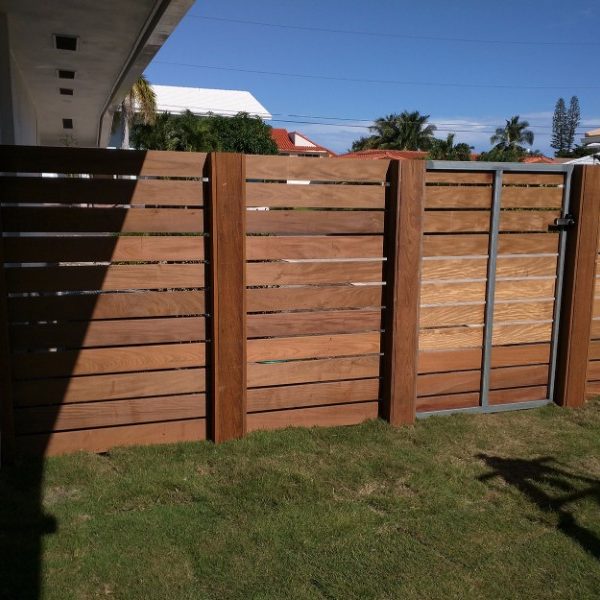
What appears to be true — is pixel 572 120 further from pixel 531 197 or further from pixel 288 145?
pixel 531 197

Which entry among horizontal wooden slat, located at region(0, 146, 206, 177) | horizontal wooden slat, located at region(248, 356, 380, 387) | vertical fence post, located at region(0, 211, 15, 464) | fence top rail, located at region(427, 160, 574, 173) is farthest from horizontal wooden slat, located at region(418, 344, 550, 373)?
vertical fence post, located at region(0, 211, 15, 464)

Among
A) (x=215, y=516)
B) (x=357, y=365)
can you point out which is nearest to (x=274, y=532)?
(x=215, y=516)

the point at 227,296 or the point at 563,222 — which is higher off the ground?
the point at 563,222

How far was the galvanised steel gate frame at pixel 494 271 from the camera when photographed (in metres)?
4.86

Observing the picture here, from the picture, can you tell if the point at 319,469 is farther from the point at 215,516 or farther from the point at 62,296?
the point at 62,296

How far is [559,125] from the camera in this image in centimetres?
10688

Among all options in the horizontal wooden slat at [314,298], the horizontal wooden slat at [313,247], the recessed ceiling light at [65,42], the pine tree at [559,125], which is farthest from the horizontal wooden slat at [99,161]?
the pine tree at [559,125]

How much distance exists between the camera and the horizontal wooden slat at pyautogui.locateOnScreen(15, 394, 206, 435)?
3.98m

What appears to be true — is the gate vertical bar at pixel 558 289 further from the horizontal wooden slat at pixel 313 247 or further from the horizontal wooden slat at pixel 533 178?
the horizontal wooden slat at pixel 313 247

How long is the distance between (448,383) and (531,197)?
5.37ft

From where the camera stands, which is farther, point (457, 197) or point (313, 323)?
point (457, 197)

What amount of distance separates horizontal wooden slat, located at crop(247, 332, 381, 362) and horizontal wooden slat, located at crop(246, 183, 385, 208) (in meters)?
0.96

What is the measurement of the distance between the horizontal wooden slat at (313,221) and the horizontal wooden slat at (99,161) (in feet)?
1.68

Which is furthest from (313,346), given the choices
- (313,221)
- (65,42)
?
(65,42)
